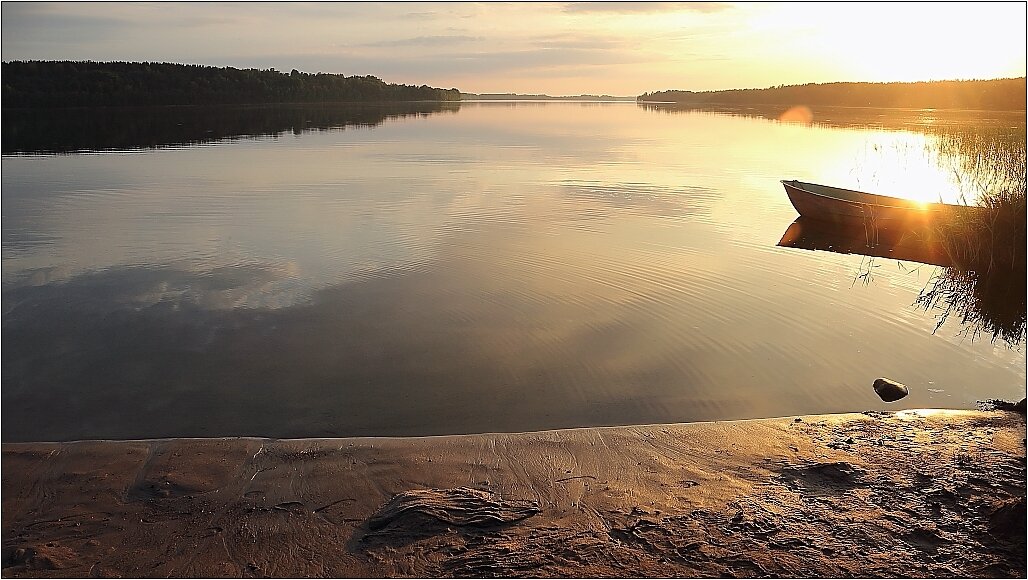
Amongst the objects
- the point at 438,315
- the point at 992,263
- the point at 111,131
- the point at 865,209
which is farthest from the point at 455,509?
the point at 111,131

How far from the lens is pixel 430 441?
225 inches

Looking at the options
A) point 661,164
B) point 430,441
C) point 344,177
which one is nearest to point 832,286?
point 430,441

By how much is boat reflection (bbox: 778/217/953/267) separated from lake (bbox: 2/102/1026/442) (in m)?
0.49

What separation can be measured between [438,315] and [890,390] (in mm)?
4738

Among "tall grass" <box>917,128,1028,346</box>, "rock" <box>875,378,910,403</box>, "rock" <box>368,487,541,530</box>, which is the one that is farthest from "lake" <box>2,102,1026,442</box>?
"rock" <box>368,487,541,530</box>

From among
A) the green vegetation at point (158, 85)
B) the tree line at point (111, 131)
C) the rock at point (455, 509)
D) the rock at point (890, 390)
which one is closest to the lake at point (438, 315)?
the rock at point (890, 390)

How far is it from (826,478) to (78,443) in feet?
16.5

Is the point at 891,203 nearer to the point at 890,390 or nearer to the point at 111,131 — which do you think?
the point at 890,390

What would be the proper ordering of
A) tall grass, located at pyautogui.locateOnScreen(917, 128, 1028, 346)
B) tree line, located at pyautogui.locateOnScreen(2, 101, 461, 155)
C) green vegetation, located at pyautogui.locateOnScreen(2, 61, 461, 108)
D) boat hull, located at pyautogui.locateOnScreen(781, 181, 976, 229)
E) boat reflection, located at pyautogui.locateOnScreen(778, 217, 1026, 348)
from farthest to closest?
green vegetation, located at pyautogui.locateOnScreen(2, 61, 461, 108) → tree line, located at pyautogui.locateOnScreen(2, 101, 461, 155) → boat hull, located at pyautogui.locateOnScreen(781, 181, 976, 229) → tall grass, located at pyautogui.locateOnScreen(917, 128, 1028, 346) → boat reflection, located at pyautogui.locateOnScreen(778, 217, 1026, 348)

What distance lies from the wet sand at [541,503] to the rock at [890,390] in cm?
95

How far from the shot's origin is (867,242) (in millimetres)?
14617

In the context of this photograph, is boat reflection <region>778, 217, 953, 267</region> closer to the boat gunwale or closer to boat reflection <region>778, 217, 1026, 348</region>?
boat reflection <region>778, 217, 1026, 348</region>

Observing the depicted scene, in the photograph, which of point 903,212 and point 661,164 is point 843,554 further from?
point 661,164

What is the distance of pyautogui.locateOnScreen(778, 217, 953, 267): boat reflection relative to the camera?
43.9ft
